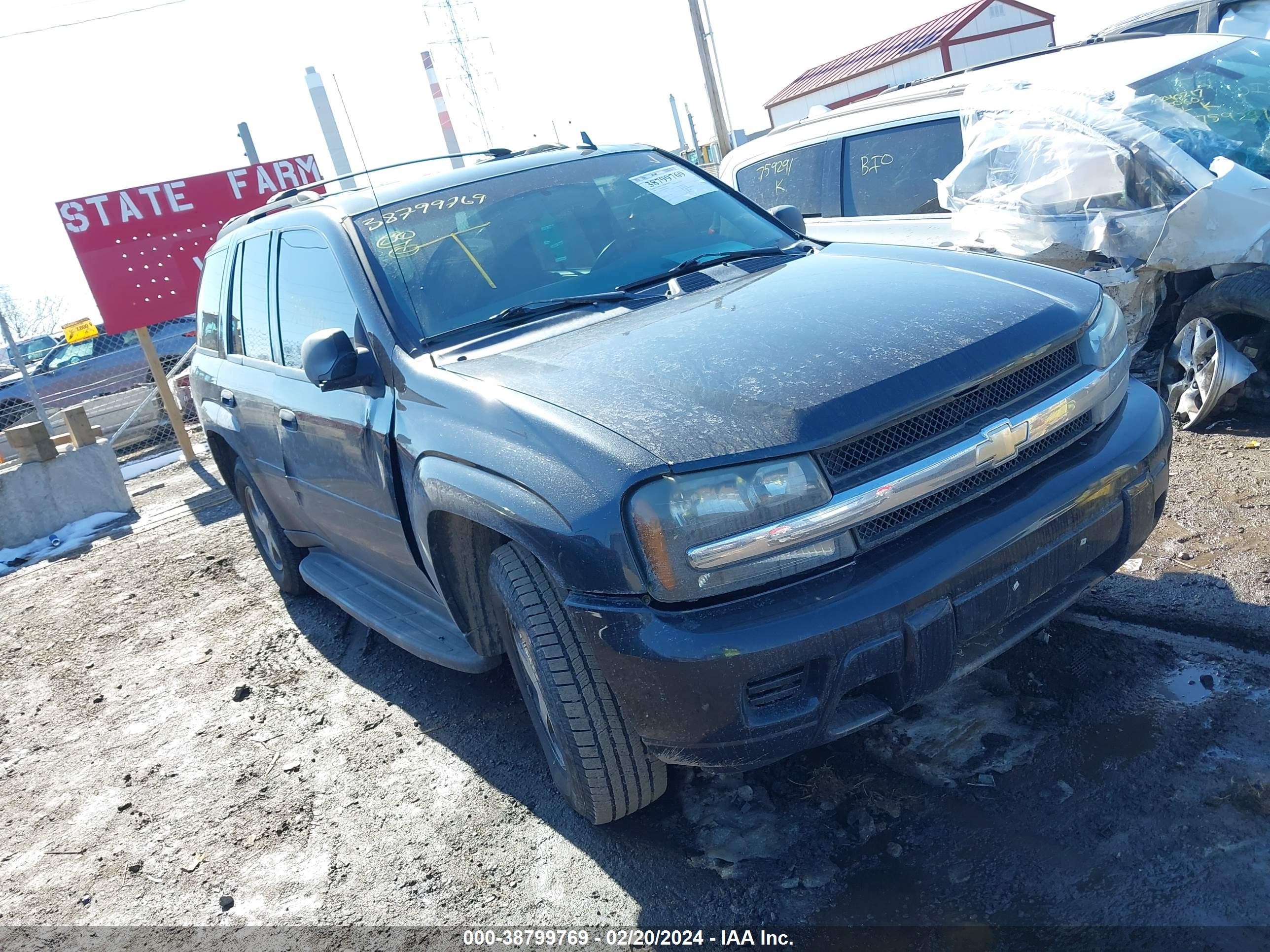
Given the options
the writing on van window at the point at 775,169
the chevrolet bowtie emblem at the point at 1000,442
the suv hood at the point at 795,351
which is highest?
the writing on van window at the point at 775,169

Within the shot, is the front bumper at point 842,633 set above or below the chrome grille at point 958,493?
below

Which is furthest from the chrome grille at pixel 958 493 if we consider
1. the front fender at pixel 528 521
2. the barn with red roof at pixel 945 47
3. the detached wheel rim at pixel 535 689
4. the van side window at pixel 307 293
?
the barn with red roof at pixel 945 47

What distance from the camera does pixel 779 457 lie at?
7.16 ft

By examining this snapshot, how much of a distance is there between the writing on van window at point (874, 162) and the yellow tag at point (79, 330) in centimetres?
1037

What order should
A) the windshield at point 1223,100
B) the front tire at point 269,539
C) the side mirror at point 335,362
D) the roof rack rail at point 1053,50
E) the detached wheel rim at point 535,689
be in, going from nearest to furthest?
the detached wheel rim at point 535,689 < the side mirror at point 335,362 < the windshield at point 1223,100 < the front tire at point 269,539 < the roof rack rail at point 1053,50

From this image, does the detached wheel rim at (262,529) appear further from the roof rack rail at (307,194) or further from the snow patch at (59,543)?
the snow patch at (59,543)

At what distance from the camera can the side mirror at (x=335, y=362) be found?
9.97ft

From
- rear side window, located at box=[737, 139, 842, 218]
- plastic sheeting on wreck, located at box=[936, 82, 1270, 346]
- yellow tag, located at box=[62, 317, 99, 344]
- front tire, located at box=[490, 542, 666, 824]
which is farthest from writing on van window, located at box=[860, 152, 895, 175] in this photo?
yellow tag, located at box=[62, 317, 99, 344]

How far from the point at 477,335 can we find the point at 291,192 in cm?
214

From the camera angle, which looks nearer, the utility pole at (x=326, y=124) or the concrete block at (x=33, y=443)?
the utility pole at (x=326, y=124)

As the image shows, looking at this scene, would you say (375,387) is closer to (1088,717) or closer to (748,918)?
(748,918)

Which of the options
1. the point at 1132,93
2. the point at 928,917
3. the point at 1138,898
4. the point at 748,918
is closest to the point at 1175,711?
the point at 1138,898

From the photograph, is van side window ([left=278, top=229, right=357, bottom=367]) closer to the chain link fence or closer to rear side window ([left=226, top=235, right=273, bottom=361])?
rear side window ([left=226, top=235, right=273, bottom=361])

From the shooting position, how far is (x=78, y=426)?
29.7ft
